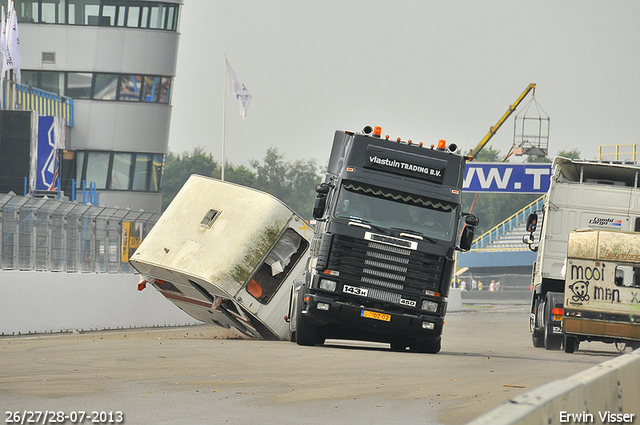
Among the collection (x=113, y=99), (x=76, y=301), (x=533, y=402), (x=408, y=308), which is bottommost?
(x=76, y=301)

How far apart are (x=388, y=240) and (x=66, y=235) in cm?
987

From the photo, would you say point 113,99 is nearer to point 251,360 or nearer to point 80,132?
point 80,132

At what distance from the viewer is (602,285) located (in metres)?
18.2

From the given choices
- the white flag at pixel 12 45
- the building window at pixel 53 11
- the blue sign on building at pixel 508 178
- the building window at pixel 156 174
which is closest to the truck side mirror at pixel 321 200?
the blue sign on building at pixel 508 178

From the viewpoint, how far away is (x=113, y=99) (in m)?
46.9

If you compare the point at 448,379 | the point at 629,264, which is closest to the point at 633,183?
the point at 629,264

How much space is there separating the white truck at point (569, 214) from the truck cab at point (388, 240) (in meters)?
5.44

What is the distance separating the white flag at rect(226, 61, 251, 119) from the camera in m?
52.2

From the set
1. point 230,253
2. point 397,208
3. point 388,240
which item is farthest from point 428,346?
point 230,253

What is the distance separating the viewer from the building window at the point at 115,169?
47.0m

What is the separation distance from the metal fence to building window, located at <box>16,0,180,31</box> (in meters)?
22.7

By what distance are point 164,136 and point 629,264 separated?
34.1 metres

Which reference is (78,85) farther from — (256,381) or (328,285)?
(256,381)

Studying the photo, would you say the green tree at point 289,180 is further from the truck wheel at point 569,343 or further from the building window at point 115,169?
the truck wheel at point 569,343
